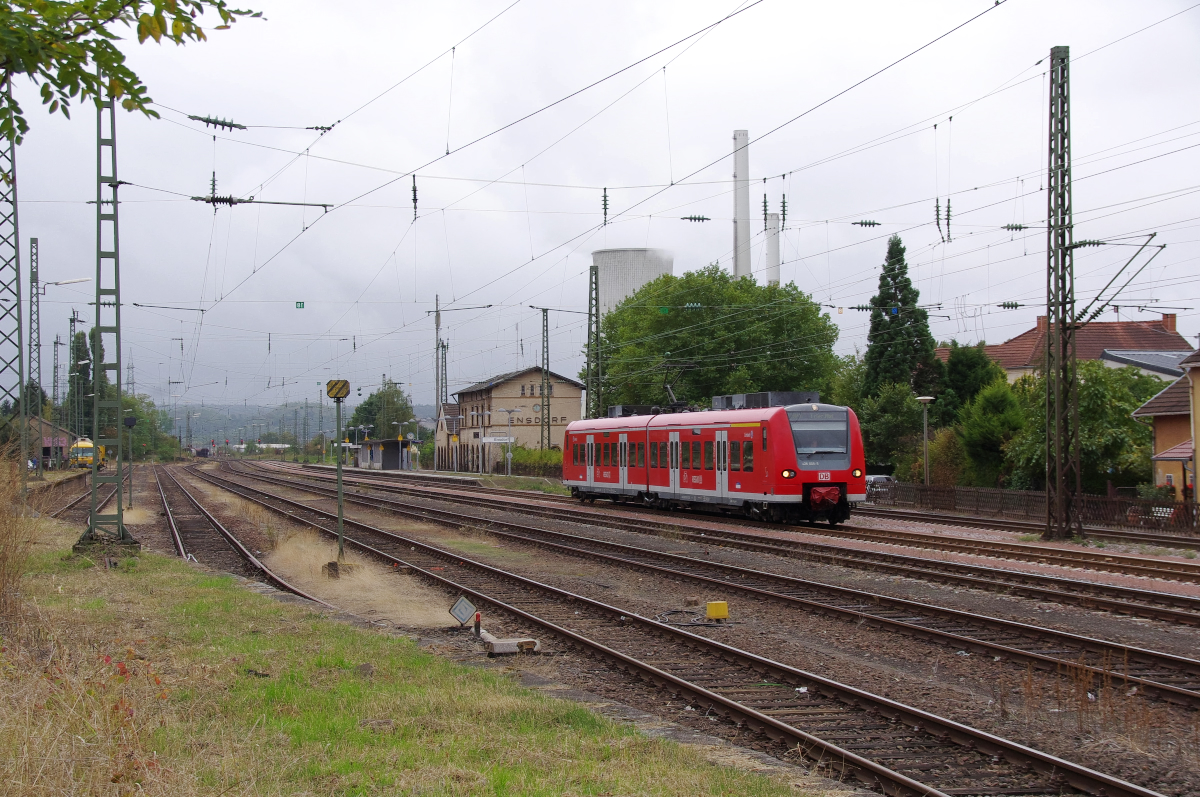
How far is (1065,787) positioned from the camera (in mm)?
6320

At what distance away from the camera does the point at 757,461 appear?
25.2m

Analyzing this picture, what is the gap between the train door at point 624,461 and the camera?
33188 millimetres

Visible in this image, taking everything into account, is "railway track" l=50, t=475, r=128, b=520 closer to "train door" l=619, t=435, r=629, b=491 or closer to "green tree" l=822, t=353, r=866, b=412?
"train door" l=619, t=435, r=629, b=491

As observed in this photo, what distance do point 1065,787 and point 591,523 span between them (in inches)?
871

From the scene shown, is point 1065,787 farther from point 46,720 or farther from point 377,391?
point 377,391

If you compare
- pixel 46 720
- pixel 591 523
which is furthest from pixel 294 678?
pixel 591 523

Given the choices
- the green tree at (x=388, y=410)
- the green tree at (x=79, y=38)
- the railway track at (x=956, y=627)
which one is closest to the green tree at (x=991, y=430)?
the railway track at (x=956, y=627)

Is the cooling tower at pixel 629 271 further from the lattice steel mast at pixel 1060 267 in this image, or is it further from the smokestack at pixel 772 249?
the lattice steel mast at pixel 1060 267

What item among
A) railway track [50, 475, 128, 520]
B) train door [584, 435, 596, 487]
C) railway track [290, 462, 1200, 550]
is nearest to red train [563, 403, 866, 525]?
railway track [290, 462, 1200, 550]

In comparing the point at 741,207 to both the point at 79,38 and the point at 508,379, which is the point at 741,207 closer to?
the point at 508,379

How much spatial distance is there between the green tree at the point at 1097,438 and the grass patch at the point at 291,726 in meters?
27.2

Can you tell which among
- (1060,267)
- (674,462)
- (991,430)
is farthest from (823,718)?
(991,430)

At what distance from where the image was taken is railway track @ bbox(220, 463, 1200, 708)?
9.05m

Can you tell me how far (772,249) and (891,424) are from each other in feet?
122
